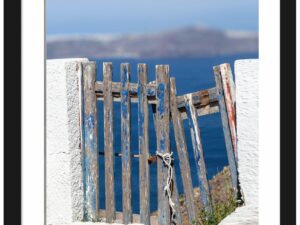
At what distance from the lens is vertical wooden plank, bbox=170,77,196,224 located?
6.15m

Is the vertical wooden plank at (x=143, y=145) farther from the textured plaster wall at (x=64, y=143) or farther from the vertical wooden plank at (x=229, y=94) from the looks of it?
the vertical wooden plank at (x=229, y=94)

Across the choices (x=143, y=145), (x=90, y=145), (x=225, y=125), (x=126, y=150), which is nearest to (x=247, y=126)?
(x=225, y=125)

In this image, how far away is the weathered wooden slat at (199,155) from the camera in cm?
610

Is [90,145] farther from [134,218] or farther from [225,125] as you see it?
[225,125]

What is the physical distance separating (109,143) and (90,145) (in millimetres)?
183

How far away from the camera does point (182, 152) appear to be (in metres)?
6.20

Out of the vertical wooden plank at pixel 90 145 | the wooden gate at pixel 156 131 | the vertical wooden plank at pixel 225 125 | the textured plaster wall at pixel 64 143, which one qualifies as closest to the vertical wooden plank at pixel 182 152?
the wooden gate at pixel 156 131

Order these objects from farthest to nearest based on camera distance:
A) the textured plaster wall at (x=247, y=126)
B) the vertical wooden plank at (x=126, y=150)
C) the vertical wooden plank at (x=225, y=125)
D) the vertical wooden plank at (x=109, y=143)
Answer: the vertical wooden plank at (x=109, y=143)
the vertical wooden plank at (x=126, y=150)
the vertical wooden plank at (x=225, y=125)
the textured plaster wall at (x=247, y=126)

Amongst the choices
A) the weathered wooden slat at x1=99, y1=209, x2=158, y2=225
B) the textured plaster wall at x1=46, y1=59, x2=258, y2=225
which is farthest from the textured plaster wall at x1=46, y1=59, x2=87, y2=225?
the weathered wooden slat at x1=99, y1=209, x2=158, y2=225

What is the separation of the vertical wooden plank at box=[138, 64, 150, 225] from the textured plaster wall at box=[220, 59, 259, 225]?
0.91 metres

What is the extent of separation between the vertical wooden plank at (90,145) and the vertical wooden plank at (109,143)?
11 centimetres

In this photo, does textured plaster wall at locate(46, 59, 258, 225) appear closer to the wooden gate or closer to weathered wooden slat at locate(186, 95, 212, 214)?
the wooden gate
